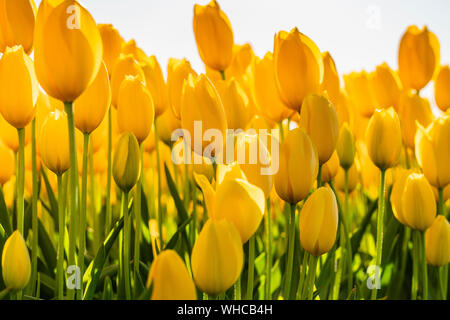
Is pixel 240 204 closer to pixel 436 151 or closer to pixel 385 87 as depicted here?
pixel 436 151

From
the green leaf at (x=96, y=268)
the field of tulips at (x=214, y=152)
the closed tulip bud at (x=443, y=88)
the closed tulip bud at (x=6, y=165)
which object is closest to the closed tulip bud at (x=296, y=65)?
the field of tulips at (x=214, y=152)

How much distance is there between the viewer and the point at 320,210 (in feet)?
2.01

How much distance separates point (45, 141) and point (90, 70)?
204mm

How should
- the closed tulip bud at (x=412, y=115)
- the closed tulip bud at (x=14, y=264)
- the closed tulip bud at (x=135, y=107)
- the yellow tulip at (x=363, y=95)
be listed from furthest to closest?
the yellow tulip at (x=363, y=95)
the closed tulip bud at (x=412, y=115)
the closed tulip bud at (x=135, y=107)
the closed tulip bud at (x=14, y=264)

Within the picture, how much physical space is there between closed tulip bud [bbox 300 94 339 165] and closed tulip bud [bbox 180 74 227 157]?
11cm

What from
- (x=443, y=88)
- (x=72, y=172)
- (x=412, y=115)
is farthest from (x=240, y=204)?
(x=443, y=88)

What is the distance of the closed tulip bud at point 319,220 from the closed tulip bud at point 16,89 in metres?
0.35

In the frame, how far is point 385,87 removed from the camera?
1215 millimetres

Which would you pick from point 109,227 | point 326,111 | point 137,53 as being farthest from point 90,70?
point 137,53

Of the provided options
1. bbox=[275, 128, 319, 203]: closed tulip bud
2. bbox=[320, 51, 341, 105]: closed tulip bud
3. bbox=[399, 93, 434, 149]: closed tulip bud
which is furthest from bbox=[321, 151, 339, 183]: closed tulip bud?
bbox=[399, 93, 434, 149]: closed tulip bud

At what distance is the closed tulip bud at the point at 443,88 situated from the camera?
4.02 ft

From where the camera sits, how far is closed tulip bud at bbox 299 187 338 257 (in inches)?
24.0

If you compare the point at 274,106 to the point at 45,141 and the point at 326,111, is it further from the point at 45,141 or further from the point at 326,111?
the point at 45,141

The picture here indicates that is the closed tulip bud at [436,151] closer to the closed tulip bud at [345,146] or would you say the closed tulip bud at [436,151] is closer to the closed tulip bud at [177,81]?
the closed tulip bud at [345,146]
